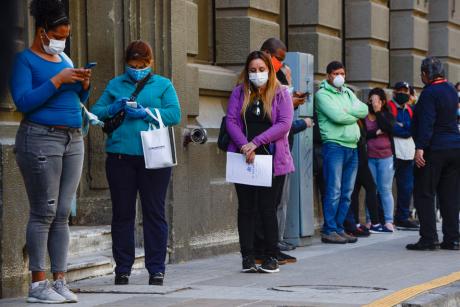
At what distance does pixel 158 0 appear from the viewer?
27.9 ft

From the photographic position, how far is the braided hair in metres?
5.53

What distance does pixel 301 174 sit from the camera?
10.5 meters

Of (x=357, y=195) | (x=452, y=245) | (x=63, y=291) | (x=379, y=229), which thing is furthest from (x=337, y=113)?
(x=63, y=291)

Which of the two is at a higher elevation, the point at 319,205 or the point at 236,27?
the point at 236,27

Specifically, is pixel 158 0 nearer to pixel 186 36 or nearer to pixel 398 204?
pixel 186 36

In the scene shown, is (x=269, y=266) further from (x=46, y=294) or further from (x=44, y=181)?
(x=44, y=181)

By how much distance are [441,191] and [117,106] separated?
473 centimetres

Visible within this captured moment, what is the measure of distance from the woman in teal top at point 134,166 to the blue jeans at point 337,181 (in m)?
4.40

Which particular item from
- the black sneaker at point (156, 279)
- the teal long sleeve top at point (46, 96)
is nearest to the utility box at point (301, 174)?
the black sneaker at point (156, 279)

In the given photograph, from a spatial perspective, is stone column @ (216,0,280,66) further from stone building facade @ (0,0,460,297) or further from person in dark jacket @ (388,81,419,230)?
person in dark jacket @ (388,81,419,230)

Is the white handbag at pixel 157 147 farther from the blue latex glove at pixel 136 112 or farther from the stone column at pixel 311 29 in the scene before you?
the stone column at pixel 311 29

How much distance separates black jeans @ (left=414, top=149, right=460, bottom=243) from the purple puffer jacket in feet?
8.93

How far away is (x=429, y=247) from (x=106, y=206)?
3466 mm

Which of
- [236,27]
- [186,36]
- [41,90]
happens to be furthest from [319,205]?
[41,90]
